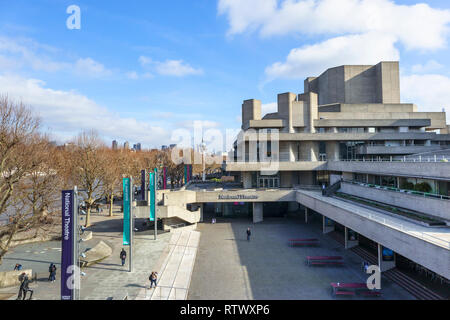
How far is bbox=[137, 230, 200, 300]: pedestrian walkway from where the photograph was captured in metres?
17.8

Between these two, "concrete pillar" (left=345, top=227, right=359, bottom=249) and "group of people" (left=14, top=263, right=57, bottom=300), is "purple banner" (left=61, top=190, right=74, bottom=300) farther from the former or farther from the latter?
"concrete pillar" (left=345, top=227, right=359, bottom=249)

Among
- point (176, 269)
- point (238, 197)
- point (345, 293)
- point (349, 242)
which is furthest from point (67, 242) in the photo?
point (238, 197)

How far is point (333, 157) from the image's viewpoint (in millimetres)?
48438

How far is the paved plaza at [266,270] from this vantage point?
17906 mm

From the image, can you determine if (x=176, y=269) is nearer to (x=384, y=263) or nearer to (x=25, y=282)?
(x=25, y=282)

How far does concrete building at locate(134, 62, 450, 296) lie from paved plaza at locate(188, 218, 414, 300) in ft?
13.7

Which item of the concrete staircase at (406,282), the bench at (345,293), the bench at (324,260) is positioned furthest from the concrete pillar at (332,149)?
the bench at (345,293)

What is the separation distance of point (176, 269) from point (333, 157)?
36671mm

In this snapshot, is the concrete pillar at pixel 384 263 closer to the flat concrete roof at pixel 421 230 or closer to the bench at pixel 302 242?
the flat concrete roof at pixel 421 230

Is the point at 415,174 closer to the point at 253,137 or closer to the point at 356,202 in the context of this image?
the point at 356,202

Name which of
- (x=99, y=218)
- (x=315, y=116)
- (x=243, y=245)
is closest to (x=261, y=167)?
(x=315, y=116)

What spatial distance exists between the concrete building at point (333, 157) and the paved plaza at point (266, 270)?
4.18 m

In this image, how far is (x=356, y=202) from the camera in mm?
28812

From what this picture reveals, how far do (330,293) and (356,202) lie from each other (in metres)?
13.9
